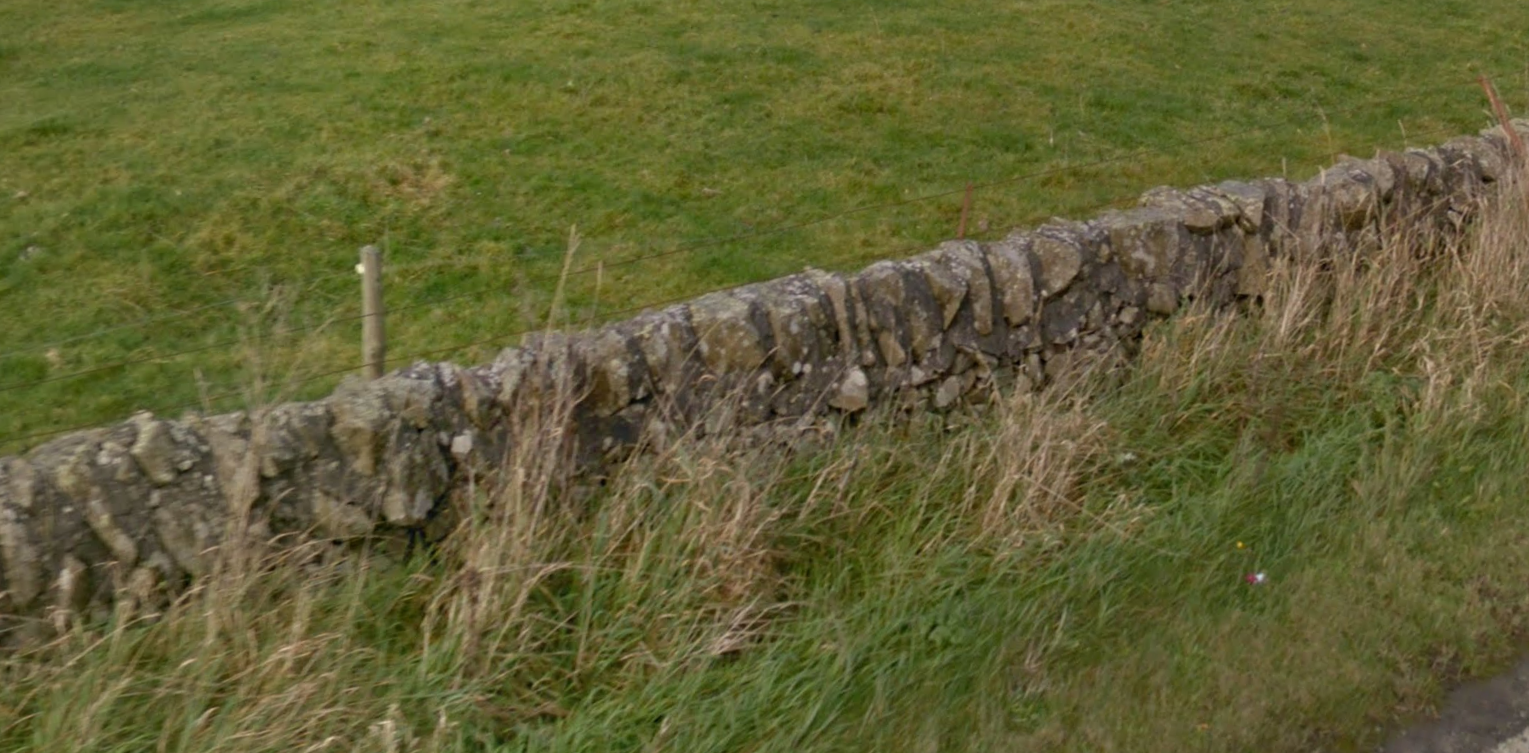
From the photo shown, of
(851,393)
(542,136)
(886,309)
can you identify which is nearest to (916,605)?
(851,393)

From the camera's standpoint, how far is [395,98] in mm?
12812

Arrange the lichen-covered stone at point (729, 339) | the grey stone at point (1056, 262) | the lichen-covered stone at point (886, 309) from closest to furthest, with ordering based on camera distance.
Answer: the lichen-covered stone at point (729, 339) < the lichen-covered stone at point (886, 309) < the grey stone at point (1056, 262)

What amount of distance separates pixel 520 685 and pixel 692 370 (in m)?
1.59

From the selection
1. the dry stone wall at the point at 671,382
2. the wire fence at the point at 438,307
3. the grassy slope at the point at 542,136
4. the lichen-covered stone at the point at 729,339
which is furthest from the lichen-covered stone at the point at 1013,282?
the grassy slope at the point at 542,136

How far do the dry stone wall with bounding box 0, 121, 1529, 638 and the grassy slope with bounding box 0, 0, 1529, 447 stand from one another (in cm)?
307

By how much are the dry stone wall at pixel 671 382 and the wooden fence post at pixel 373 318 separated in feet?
4.36

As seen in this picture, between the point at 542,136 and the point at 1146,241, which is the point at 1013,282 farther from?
the point at 542,136

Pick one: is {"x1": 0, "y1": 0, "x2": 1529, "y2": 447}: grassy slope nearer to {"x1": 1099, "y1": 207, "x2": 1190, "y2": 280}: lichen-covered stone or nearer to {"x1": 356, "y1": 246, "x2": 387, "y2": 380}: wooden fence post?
{"x1": 356, "y1": 246, "x2": 387, "y2": 380}: wooden fence post

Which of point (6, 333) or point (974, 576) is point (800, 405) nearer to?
point (974, 576)

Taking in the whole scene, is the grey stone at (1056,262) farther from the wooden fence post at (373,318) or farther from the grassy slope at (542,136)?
the grassy slope at (542,136)

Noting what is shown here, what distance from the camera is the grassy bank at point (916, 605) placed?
4.54 meters

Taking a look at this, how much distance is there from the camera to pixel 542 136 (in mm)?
12328

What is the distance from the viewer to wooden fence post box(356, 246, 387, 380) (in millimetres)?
6773

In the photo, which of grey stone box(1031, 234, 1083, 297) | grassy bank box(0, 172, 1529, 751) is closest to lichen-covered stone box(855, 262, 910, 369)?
grassy bank box(0, 172, 1529, 751)
